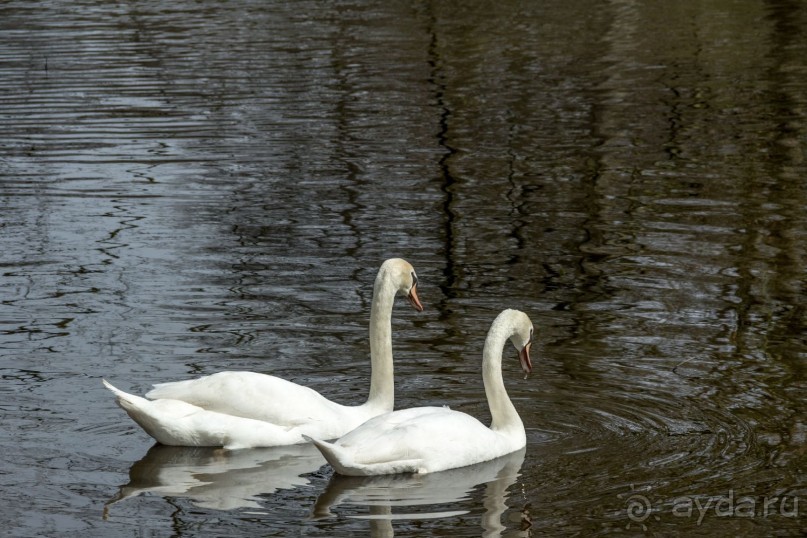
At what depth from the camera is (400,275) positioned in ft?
30.1

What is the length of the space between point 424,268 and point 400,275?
305 cm

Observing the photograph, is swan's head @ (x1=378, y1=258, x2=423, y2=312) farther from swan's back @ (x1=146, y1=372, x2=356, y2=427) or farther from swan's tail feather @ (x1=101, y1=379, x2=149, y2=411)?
swan's tail feather @ (x1=101, y1=379, x2=149, y2=411)

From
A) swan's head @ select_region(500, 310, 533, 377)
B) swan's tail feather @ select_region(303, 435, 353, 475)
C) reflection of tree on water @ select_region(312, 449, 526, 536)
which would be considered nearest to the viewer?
reflection of tree on water @ select_region(312, 449, 526, 536)

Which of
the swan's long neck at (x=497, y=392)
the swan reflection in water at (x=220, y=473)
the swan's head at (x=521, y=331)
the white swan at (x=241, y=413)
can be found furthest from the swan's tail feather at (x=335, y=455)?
the swan's head at (x=521, y=331)

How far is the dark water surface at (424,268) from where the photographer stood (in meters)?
7.71

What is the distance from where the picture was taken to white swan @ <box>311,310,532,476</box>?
7812 mm

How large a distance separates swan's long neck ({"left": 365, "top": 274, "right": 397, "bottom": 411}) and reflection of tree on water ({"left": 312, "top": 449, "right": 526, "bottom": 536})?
0.87 m

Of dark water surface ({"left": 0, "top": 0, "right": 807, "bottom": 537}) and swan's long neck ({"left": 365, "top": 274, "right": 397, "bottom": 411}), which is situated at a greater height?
swan's long neck ({"left": 365, "top": 274, "right": 397, "bottom": 411})

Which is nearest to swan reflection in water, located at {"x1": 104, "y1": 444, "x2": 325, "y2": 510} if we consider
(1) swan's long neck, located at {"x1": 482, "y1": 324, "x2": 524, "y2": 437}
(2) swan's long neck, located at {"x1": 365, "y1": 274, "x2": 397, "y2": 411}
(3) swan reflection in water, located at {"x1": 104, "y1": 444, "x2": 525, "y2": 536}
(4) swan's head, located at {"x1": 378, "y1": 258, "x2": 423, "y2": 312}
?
(3) swan reflection in water, located at {"x1": 104, "y1": 444, "x2": 525, "y2": 536}

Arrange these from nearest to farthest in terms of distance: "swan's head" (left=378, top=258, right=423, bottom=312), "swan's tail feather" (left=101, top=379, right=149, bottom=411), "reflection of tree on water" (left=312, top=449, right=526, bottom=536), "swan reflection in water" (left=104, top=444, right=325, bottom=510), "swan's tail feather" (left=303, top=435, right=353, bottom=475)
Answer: "reflection of tree on water" (left=312, top=449, right=526, bottom=536) < "swan's tail feather" (left=303, top=435, right=353, bottom=475) < "swan reflection in water" (left=104, top=444, right=325, bottom=510) < "swan's tail feather" (left=101, top=379, right=149, bottom=411) < "swan's head" (left=378, top=258, right=423, bottom=312)

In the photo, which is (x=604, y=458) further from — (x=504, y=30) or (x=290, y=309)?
(x=504, y=30)

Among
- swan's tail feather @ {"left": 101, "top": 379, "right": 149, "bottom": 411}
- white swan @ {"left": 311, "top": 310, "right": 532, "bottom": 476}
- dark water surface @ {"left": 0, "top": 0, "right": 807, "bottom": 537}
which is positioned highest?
swan's tail feather @ {"left": 101, "top": 379, "right": 149, "bottom": 411}

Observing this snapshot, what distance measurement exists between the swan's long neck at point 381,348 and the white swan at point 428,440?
2.11 feet

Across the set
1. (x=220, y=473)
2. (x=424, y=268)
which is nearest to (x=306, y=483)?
(x=220, y=473)
